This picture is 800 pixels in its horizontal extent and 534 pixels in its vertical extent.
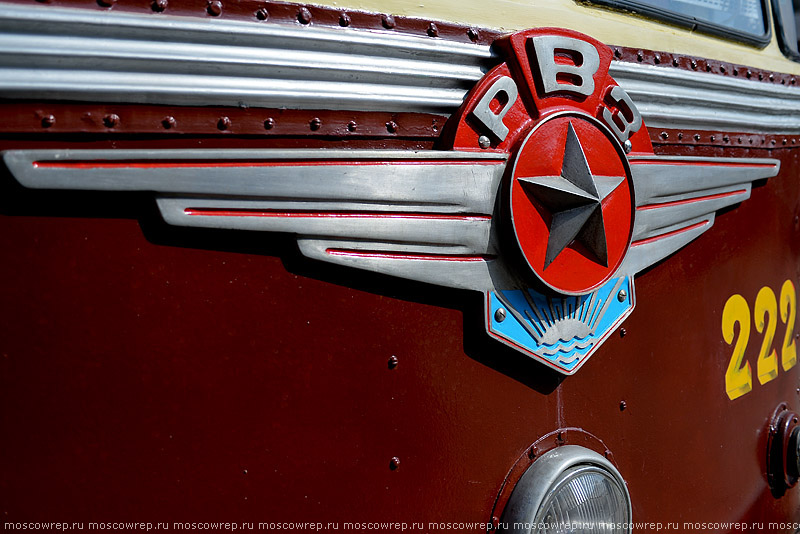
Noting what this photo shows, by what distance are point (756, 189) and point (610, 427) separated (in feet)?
2.45

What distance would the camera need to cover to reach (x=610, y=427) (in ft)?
4.80

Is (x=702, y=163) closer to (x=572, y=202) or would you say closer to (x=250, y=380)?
(x=572, y=202)

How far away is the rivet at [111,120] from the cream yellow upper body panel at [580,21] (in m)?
0.32

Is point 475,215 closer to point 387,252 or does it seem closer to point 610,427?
point 387,252

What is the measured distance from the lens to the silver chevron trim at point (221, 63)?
823 millimetres

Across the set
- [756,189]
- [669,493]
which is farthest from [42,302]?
[756,189]

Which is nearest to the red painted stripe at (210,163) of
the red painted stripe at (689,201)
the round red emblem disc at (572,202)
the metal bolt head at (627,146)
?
the round red emblem disc at (572,202)

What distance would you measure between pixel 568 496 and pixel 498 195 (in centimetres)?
56

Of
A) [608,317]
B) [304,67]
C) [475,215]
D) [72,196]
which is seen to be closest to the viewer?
[72,196]

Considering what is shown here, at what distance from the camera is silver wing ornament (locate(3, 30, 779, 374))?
3.04 feet

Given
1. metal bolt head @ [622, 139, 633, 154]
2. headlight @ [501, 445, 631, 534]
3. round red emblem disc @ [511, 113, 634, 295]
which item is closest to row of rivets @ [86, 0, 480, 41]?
round red emblem disc @ [511, 113, 634, 295]

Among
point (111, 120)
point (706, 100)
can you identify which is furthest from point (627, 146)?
point (111, 120)

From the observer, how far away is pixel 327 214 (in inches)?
40.5

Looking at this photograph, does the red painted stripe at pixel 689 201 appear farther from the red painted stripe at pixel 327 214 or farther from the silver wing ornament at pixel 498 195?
the red painted stripe at pixel 327 214
